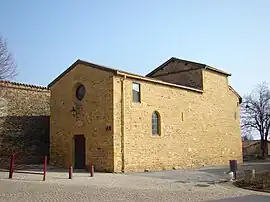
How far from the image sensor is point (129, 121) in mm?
19734

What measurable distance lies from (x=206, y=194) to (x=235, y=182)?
4448mm

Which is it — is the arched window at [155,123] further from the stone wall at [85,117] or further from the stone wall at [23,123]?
the stone wall at [23,123]

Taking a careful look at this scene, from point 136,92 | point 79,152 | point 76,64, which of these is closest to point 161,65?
point 136,92

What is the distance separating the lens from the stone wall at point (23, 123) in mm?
23562

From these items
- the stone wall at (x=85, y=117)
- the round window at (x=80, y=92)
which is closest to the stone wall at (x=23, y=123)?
the stone wall at (x=85, y=117)

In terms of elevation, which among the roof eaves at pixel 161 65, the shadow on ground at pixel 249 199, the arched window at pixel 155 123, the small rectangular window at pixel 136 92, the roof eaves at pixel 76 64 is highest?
the roof eaves at pixel 161 65

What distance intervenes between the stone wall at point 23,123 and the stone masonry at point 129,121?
108 inches

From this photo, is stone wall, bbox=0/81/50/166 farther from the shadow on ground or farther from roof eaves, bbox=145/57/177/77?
the shadow on ground

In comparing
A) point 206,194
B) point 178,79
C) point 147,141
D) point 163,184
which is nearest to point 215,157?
point 178,79

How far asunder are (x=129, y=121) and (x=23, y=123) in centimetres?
916

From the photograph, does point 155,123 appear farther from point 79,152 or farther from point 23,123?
point 23,123

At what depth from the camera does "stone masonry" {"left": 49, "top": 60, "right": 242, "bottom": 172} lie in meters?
19.3

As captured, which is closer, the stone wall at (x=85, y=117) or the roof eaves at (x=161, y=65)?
the stone wall at (x=85, y=117)

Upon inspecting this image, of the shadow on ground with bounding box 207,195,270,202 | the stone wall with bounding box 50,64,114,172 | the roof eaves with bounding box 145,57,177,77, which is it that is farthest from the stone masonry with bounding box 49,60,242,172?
the shadow on ground with bounding box 207,195,270,202
